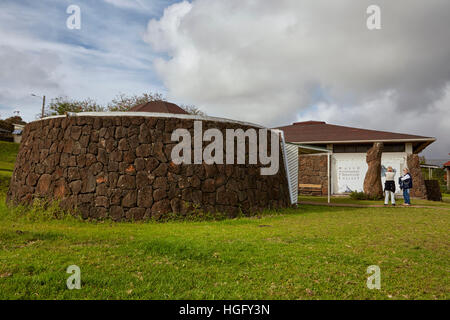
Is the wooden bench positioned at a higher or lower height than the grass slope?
higher

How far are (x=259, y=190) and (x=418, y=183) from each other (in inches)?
559

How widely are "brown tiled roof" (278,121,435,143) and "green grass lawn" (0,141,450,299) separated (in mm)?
14066

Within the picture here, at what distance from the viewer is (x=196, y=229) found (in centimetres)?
702

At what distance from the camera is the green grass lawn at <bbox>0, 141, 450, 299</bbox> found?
3408 mm

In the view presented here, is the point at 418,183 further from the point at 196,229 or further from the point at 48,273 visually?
the point at 48,273

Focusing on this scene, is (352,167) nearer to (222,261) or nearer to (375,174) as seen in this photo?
(375,174)

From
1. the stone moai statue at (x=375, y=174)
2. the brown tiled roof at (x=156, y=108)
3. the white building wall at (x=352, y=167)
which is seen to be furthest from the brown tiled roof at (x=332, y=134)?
the brown tiled roof at (x=156, y=108)

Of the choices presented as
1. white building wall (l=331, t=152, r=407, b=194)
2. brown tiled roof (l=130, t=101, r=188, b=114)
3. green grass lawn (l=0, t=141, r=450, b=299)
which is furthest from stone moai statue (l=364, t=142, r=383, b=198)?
brown tiled roof (l=130, t=101, r=188, b=114)

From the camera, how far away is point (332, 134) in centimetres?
2245

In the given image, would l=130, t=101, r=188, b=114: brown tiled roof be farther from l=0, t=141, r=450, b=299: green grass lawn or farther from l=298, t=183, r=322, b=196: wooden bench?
l=298, t=183, r=322, b=196: wooden bench

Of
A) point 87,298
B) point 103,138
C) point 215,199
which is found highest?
point 103,138

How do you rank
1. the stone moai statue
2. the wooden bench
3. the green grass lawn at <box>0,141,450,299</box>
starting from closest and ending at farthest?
1. the green grass lawn at <box>0,141,450,299</box>
2. the stone moai statue
3. the wooden bench

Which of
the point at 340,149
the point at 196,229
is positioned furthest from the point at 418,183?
the point at 196,229

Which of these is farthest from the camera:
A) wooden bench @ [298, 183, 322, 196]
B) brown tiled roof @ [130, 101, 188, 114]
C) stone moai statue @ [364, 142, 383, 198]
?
wooden bench @ [298, 183, 322, 196]
